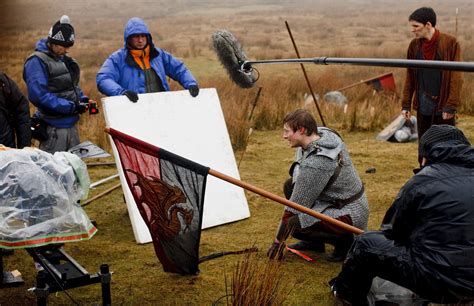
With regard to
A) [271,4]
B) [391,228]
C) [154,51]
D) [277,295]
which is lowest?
[271,4]

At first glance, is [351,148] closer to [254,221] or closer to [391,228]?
[254,221]

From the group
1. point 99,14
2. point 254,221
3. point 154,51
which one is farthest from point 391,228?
point 99,14

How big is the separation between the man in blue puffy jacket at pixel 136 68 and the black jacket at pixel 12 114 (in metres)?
0.70

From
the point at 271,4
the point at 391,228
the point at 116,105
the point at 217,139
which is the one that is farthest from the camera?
the point at 271,4

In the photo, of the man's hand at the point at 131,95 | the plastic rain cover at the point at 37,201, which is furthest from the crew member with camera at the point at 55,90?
the plastic rain cover at the point at 37,201

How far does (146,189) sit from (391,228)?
1407 mm

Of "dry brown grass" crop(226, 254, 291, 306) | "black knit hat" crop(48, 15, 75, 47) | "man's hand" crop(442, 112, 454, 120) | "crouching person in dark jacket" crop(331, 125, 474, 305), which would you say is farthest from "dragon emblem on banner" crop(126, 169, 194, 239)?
"man's hand" crop(442, 112, 454, 120)

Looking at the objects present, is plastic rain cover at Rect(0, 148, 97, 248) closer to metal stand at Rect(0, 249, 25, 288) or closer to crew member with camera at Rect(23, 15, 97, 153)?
metal stand at Rect(0, 249, 25, 288)

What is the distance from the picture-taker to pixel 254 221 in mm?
5590

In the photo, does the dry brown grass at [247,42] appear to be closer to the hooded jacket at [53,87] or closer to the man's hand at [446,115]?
the hooded jacket at [53,87]

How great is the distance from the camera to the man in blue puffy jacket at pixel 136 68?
17.9 feet

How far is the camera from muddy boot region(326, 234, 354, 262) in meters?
4.50

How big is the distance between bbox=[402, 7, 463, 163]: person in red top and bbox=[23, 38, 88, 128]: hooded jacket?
9.06ft

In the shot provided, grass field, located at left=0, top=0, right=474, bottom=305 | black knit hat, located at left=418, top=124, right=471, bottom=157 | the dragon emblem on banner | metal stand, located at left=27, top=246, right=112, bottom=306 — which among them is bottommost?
grass field, located at left=0, top=0, right=474, bottom=305
